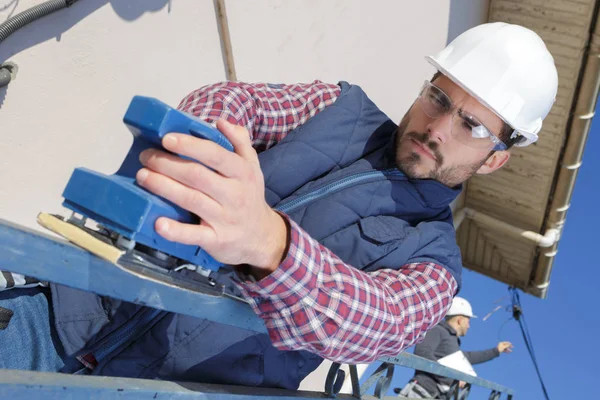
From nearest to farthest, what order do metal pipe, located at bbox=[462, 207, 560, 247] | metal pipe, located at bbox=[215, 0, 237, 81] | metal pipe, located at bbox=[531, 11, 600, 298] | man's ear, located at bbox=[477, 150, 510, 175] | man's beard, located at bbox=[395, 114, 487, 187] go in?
man's beard, located at bbox=[395, 114, 487, 187], man's ear, located at bbox=[477, 150, 510, 175], metal pipe, located at bbox=[215, 0, 237, 81], metal pipe, located at bbox=[531, 11, 600, 298], metal pipe, located at bbox=[462, 207, 560, 247]

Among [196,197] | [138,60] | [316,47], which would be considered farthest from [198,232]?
[316,47]

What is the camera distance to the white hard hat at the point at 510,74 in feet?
5.90

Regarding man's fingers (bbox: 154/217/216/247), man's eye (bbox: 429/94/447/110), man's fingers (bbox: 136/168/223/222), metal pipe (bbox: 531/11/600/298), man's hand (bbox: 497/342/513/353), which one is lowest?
man's hand (bbox: 497/342/513/353)

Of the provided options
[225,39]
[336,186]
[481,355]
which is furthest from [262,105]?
[481,355]

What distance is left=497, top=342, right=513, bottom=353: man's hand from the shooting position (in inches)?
254

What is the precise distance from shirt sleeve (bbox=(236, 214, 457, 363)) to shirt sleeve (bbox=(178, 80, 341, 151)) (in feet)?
1.68

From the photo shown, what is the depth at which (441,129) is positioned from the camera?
175 centimetres

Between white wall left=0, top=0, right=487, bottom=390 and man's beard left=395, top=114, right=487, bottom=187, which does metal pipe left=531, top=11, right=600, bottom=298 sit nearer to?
white wall left=0, top=0, right=487, bottom=390

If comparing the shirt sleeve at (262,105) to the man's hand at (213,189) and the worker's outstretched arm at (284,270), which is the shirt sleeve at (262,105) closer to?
the worker's outstretched arm at (284,270)

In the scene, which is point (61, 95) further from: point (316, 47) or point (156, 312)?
point (316, 47)

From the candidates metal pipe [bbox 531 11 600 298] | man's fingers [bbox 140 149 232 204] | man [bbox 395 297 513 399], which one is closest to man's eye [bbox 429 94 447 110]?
man's fingers [bbox 140 149 232 204]

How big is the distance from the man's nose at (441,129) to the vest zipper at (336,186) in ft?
0.50

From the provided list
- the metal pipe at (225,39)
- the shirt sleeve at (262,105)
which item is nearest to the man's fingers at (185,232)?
the shirt sleeve at (262,105)

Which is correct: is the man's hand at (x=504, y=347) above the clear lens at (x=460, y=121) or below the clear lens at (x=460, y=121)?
below
